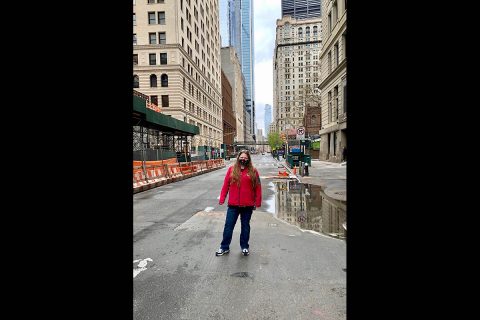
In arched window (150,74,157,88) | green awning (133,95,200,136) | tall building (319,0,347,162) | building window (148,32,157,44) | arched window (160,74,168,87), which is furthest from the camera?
arched window (150,74,157,88)

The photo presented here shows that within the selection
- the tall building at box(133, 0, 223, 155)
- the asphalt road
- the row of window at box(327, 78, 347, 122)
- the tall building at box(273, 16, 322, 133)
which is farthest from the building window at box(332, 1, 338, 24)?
the tall building at box(273, 16, 322, 133)

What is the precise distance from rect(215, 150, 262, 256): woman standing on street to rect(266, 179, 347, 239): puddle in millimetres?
2212

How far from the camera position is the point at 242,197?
448 centimetres

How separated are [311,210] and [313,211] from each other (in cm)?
14

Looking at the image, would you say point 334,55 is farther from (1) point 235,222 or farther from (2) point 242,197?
(1) point 235,222

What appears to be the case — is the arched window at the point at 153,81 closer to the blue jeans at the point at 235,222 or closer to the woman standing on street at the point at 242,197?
the woman standing on street at the point at 242,197

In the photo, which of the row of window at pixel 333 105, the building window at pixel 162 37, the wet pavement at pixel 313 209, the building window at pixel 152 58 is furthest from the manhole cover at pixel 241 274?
the building window at pixel 162 37

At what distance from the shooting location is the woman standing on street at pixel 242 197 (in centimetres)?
448

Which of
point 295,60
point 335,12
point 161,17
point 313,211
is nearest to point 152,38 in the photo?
point 161,17

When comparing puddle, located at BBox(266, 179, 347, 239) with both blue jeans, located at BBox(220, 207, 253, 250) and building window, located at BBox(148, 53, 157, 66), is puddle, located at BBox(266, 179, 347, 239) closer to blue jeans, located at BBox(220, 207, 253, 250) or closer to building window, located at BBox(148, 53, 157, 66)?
blue jeans, located at BBox(220, 207, 253, 250)

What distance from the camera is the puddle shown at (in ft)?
21.1
